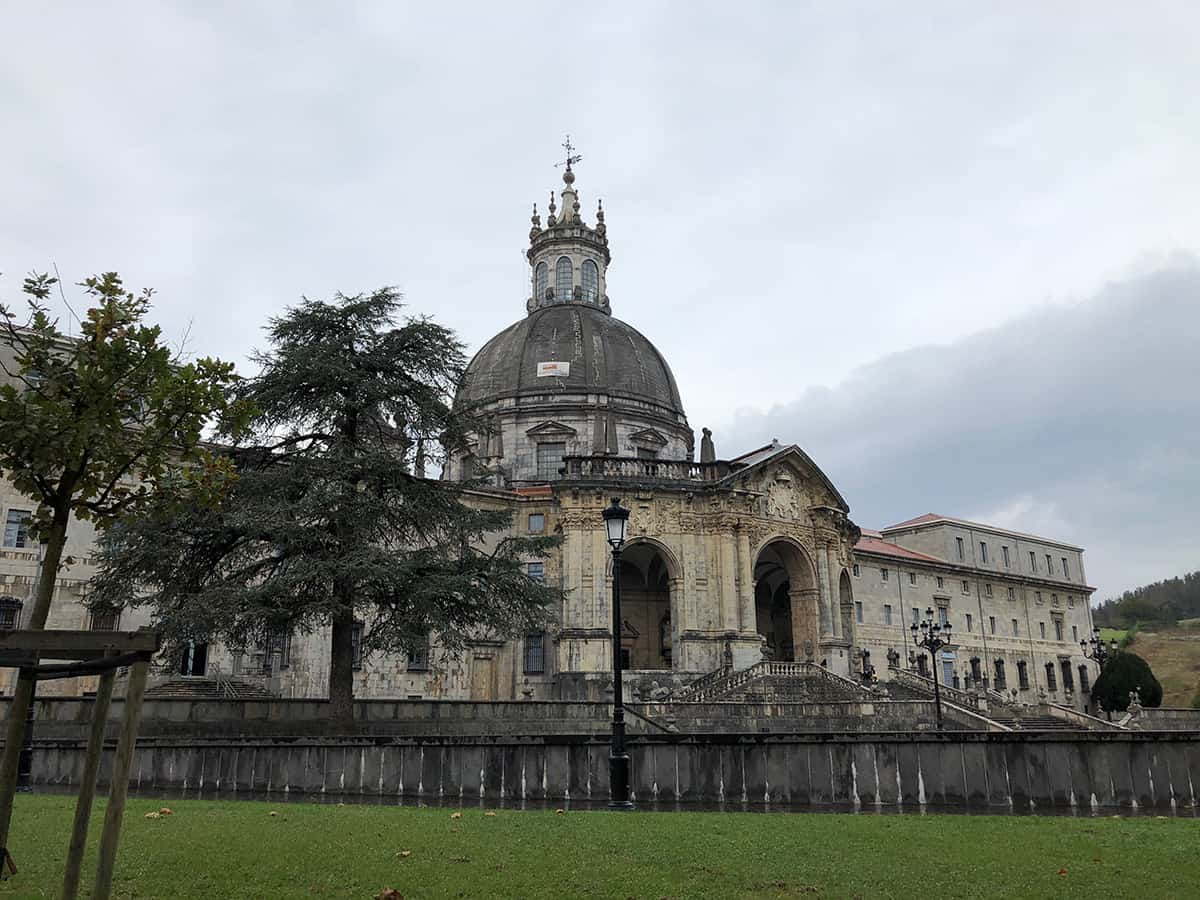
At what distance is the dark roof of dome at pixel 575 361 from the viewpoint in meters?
53.2

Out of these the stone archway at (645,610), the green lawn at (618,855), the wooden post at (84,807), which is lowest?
the green lawn at (618,855)

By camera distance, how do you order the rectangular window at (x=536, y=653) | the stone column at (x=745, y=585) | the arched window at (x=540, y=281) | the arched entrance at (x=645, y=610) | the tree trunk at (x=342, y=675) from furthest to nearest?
the arched window at (x=540, y=281) → the arched entrance at (x=645, y=610) → the rectangular window at (x=536, y=653) → the stone column at (x=745, y=585) → the tree trunk at (x=342, y=675)

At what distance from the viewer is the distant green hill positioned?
133m

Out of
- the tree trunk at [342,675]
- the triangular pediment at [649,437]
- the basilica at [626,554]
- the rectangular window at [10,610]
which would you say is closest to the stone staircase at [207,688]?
the basilica at [626,554]

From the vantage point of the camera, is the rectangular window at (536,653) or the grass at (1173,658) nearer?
the rectangular window at (536,653)

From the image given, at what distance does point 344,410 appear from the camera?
25500 millimetres

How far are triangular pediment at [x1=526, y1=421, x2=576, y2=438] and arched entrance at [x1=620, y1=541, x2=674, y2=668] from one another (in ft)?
25.1

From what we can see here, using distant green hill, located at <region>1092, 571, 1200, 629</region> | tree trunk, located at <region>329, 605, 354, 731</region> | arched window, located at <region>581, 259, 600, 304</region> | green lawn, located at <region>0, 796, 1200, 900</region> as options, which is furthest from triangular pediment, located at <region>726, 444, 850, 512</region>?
distant green hill, located at <region>1092, 571, 1200, 629</region>

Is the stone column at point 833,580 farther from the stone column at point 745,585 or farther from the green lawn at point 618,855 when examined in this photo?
the green lawn at point 618,855

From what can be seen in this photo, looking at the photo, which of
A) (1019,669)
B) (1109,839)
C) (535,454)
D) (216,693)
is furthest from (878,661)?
(1109,839)

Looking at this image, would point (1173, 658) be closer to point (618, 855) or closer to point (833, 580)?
point (833, 580)

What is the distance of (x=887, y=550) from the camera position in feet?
212

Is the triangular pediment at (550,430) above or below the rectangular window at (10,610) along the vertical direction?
above

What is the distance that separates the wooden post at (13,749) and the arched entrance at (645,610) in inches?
1615
